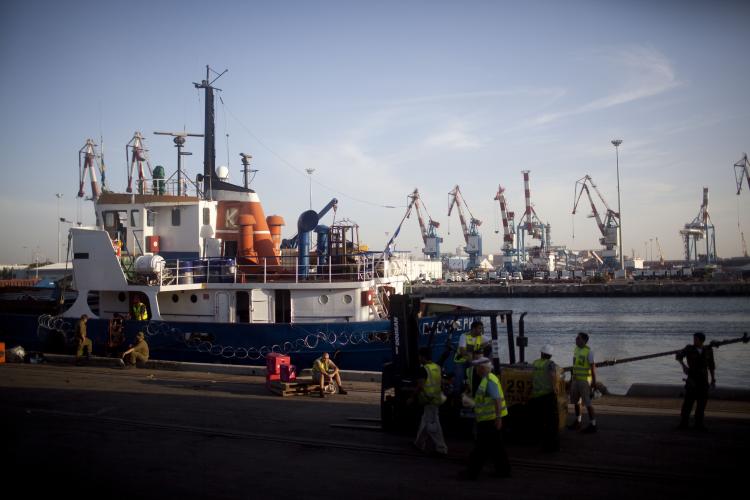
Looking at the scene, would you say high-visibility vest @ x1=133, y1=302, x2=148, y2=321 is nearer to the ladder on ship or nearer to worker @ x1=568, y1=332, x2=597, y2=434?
the ladder on ship

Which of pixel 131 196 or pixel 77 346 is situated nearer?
pixel 77 346

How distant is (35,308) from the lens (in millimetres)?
22219

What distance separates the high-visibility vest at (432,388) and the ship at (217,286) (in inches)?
291

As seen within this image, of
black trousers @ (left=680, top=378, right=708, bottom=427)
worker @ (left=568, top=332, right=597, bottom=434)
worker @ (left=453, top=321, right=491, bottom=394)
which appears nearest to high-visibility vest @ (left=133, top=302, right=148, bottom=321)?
worker @ (left=453, top=321, right=491, bottom=394)

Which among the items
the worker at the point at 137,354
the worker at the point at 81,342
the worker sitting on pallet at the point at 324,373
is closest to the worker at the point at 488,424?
the worker sitting on pallet at the point at 324,373

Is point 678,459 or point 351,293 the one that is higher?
point 351,293

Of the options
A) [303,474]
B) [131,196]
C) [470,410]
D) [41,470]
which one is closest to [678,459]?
[470,410]

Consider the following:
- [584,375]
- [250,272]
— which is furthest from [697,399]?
[250,272]

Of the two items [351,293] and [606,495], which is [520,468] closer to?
[606,495]

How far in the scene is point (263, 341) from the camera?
57.0ft

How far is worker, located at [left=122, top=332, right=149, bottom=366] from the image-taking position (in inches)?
680

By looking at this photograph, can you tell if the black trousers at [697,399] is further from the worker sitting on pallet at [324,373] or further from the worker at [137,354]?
the worker at [137,354]

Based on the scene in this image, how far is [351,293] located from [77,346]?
7757mm

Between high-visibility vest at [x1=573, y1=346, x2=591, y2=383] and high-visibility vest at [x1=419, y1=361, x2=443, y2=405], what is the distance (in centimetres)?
236
